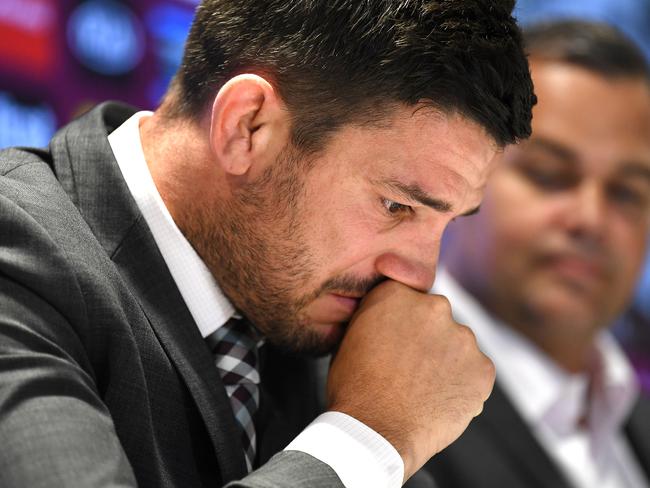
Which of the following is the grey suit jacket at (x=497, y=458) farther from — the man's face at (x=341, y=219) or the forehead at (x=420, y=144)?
the forehead at (x=420, y=144)

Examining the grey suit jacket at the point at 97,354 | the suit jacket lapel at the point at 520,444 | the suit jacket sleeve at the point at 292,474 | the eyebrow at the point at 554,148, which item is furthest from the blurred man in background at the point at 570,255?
the suit jacket sleeve at the point at 292,474

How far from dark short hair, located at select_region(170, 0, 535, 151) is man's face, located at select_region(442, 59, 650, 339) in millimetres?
1211

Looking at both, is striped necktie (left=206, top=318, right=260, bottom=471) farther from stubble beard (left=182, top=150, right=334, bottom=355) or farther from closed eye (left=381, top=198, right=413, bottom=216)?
closed eye (left=381, top=198, right=413, bottom=216)

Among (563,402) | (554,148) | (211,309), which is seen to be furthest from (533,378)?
(211,309)

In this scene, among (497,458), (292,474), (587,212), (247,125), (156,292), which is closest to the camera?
(292,474)

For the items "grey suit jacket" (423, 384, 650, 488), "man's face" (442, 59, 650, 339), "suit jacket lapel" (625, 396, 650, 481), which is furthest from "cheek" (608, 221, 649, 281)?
"grey suit jacket" (423, 384, 650, 488)

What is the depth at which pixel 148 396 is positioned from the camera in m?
1.34

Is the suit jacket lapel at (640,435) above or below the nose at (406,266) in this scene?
below

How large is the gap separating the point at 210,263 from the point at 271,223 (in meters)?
0.12

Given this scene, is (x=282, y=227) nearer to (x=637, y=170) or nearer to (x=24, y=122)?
(x=24, y=122)

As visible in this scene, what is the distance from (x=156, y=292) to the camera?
1.42m

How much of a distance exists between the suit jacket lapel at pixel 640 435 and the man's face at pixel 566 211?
0.28m

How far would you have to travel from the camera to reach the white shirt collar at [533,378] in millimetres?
2695

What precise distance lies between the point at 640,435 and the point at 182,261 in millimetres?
1821
